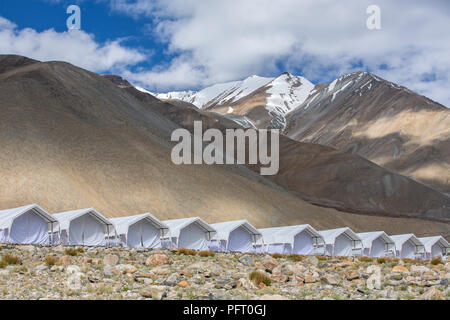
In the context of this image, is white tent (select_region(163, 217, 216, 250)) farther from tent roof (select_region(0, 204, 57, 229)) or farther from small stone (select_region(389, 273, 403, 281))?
small stone (select_region(389, 273, 403, 281))

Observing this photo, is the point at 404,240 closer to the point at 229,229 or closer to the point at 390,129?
the point at 229,229

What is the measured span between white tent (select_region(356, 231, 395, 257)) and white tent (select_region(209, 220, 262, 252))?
12.3m

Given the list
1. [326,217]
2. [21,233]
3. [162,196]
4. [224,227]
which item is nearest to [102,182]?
[162,196]

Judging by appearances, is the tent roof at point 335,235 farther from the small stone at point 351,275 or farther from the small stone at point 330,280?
the small stone at point 330,280

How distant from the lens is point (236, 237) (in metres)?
47.0

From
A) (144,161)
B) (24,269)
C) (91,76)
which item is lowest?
(24,269)

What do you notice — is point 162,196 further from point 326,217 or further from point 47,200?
point 326,217

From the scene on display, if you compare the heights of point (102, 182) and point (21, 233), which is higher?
point (102, 182)

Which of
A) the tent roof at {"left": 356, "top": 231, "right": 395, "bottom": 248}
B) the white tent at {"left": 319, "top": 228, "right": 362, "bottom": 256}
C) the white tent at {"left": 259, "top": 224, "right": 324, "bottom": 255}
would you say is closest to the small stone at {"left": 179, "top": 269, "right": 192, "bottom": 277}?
the white tent at {"left": 259, "top": 224, "right": 324, "bottom": 255}

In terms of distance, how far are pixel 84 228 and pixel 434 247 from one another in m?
38.8

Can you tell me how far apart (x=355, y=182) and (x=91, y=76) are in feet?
187

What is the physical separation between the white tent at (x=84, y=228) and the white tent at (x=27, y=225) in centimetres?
102

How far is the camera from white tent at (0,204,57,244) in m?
36.8

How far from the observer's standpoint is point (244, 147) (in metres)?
131
